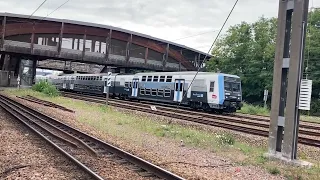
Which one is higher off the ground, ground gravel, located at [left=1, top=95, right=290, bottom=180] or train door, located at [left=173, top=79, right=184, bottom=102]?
train door, located at [left=173, top=79, right=184, bottom=102]

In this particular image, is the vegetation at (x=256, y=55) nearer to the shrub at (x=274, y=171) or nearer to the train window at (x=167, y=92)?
the train window at (x=167, y=92)

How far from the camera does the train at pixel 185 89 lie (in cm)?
2495

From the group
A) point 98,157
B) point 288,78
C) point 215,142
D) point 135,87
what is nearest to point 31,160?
point 98,157

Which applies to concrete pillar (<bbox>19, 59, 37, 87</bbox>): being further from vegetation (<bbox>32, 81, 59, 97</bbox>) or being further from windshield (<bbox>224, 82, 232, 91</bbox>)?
windshield (<bbox>224, 82, 232, 91</bbox>)

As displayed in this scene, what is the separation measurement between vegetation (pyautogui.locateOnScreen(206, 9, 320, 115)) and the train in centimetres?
1774

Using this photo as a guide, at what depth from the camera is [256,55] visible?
1982 inches

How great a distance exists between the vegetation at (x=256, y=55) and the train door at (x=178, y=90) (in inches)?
762

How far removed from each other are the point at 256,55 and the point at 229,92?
88.6ft

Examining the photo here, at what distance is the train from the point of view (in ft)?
81.9

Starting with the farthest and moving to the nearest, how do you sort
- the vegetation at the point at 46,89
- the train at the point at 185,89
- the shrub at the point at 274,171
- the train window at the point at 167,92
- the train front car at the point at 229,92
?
the vegetation at the point at 46,89
the train window at the point at 167,92
the train at the point at 185,89
the train front car at the point at 229,92
the shrub at the point at 274,171

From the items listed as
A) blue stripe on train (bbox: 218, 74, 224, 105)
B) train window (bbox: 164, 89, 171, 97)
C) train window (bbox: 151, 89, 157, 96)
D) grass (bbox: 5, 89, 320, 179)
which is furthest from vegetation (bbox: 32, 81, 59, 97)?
grass (bbox: 5, 89, 320, 179)

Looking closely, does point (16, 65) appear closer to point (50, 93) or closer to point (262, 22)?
point (50, 93)

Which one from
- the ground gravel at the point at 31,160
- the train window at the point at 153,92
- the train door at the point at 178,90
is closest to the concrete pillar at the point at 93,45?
the train window at the point at 153,92

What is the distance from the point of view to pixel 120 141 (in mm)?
12344
